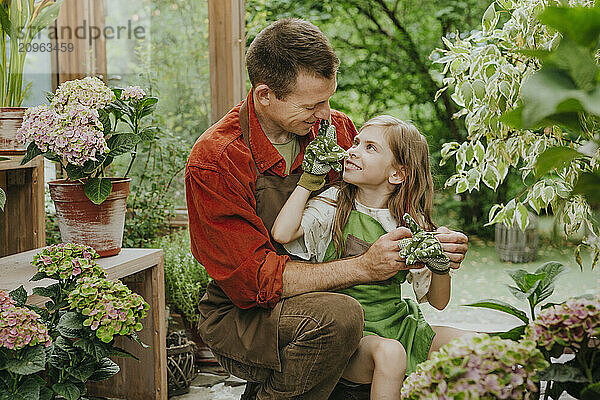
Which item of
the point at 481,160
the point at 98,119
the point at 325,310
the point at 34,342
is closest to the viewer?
the point at 34,342

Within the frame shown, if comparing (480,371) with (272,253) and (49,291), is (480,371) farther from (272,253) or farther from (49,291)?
(49,291)

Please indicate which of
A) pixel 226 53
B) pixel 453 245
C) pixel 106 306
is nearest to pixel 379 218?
pixel 453 245

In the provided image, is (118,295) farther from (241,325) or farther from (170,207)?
(170,207)

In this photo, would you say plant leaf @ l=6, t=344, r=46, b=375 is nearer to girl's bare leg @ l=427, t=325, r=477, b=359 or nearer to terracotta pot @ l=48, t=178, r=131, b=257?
terracotta pot @ l=48, t=178, r=131, b=257

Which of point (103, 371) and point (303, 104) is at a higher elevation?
point (303, 104)

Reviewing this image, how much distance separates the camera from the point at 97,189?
7.05 feet

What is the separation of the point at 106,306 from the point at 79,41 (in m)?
2.00

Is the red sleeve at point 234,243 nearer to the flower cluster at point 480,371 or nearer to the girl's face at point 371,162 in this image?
the girl's face at point 371,162

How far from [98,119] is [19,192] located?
0.50 meters

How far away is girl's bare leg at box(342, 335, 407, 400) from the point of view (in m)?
1.72

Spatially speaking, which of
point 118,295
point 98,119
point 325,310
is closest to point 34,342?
point 118,295

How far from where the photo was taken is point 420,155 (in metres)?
1.96

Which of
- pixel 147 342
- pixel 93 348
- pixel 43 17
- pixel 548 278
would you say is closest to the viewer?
pixel 548 278

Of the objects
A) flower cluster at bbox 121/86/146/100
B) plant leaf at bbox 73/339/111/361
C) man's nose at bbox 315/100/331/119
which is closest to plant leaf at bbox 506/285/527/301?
man's nose at bbox 315/100/331/119
